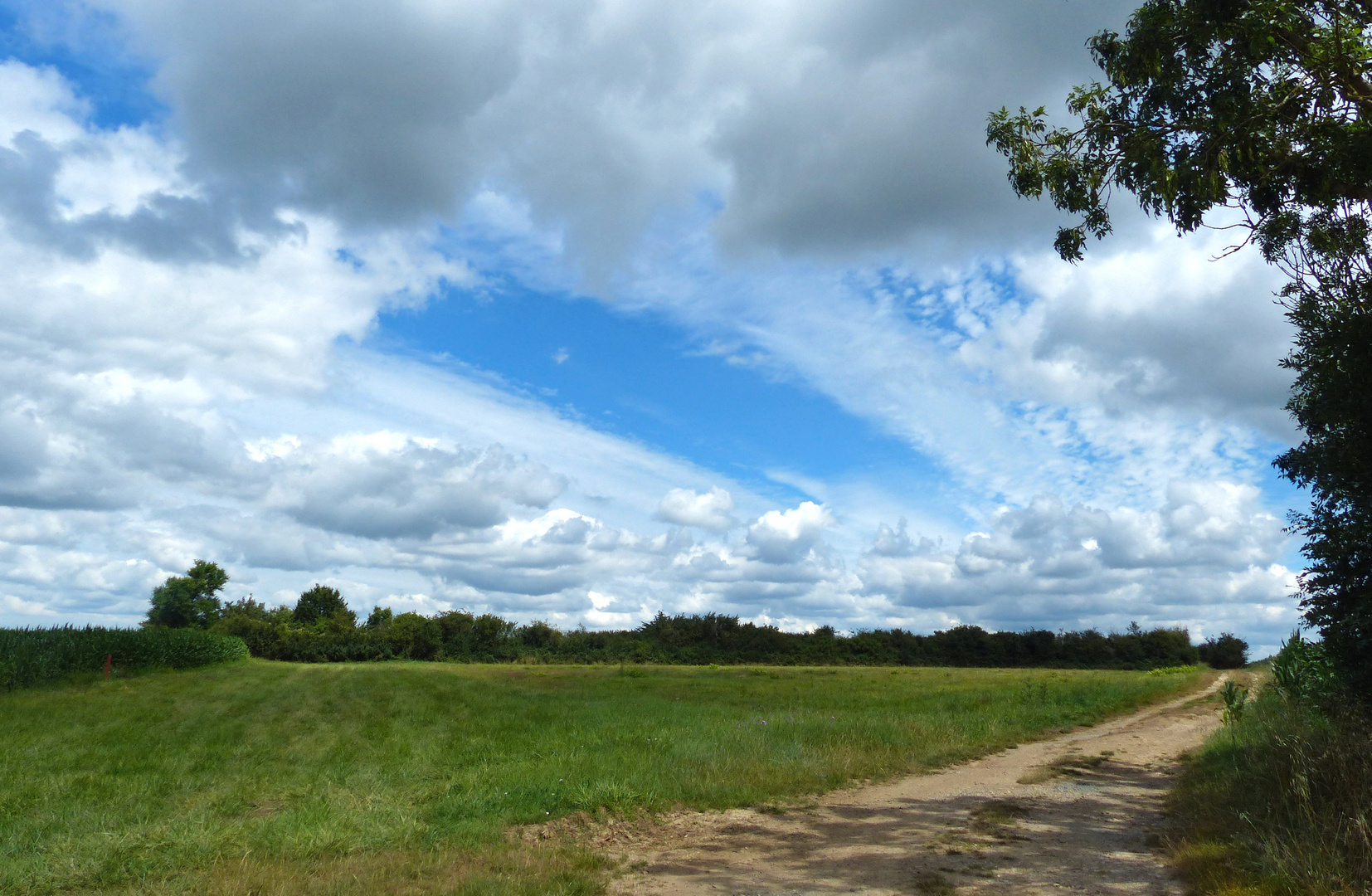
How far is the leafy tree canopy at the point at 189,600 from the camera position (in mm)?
91812

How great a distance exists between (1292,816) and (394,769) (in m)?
14.3

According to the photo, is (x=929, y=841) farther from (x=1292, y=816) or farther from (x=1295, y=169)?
(x=1295, y=169)

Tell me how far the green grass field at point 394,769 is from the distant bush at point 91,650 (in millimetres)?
3585

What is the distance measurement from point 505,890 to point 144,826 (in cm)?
629

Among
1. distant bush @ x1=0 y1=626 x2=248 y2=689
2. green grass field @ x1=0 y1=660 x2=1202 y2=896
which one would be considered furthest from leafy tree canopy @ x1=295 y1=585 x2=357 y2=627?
green grass field @ x1=0 y1=660 x2=1202 y2=896

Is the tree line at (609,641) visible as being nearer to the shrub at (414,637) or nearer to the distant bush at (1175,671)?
the shrub at (414,637)

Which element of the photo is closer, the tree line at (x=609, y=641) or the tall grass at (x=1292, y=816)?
the tall grass at (x=1292, y=816)

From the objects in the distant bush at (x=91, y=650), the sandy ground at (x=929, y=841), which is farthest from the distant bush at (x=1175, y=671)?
the distant bush at (x=91, y=650)

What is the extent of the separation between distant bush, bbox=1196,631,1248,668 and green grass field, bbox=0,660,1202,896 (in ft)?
177

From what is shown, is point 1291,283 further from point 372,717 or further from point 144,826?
point 372,717

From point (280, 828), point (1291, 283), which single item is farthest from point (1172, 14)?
point (280, 828)

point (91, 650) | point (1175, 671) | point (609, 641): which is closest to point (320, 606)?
point (609, 641)

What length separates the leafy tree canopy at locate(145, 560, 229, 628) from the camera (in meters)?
91.8

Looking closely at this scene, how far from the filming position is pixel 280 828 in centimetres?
970
